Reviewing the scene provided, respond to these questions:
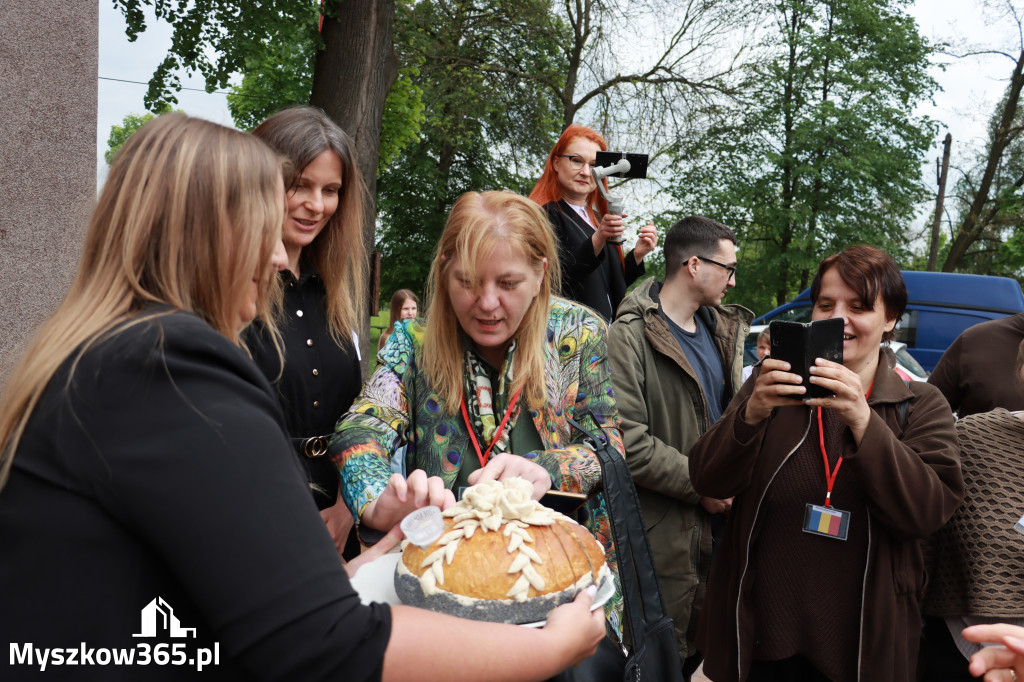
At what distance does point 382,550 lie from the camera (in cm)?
170

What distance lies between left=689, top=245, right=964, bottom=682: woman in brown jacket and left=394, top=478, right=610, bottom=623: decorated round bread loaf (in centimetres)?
107

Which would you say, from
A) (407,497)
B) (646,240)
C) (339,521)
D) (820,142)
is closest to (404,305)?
(646,240)

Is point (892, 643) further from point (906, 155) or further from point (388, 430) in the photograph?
point (906, 155)

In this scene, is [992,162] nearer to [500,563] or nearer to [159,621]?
[500,563]

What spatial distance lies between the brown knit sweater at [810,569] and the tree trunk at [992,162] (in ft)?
76.3

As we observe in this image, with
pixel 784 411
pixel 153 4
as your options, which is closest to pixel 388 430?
pixel 784 411

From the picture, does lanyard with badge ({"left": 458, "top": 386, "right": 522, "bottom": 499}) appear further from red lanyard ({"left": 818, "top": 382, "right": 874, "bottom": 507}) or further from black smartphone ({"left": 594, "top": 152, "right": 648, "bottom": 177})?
black smartphone ({"left": 594, "top": 152, "right": 648, "bottom": 177})

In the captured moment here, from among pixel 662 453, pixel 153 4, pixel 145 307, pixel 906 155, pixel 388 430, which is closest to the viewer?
pixel 145 307

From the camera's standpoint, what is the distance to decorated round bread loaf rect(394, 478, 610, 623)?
56.4 inches

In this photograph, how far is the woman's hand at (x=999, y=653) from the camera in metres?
1.82

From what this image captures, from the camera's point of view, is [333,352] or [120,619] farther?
[333,352]

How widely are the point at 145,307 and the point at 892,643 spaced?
229 cm

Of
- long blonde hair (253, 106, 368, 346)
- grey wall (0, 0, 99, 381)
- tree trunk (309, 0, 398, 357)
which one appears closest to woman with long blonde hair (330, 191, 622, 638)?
long blonde hair (253, 106, 368, 346)

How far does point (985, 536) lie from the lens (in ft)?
7.91
